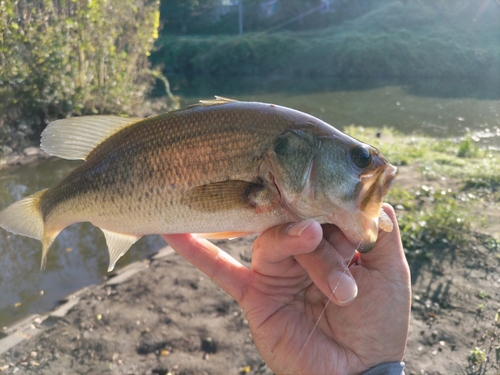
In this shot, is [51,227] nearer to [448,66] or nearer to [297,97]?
[297,97]

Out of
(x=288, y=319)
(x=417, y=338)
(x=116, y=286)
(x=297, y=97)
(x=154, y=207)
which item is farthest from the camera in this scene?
(x=297, y=97)

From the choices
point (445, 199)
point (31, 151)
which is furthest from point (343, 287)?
point (31, 151)

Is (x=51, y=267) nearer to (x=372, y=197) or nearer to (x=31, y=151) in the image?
(x=372, y=197)

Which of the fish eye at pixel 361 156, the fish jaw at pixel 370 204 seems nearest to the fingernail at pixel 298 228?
the fish jaw at pixel 370 204

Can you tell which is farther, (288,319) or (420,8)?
(420,8)

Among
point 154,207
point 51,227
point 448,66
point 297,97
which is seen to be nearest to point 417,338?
point 154,207

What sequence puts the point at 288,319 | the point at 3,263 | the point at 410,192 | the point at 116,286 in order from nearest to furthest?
the point at 288,319, the point at 116,286, the point at 3,263, the point at 410,192
